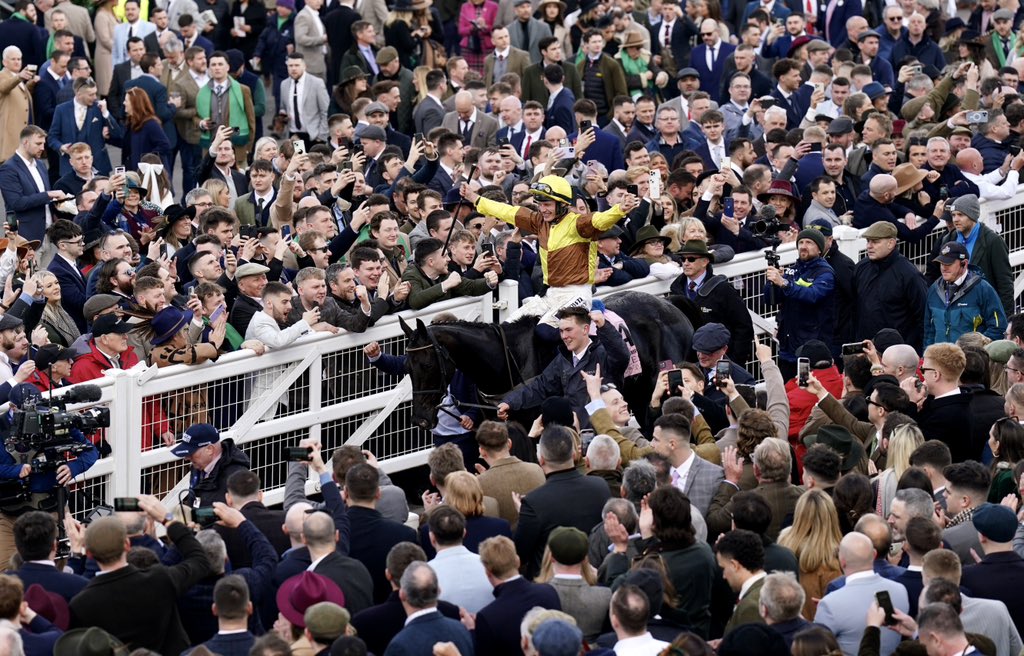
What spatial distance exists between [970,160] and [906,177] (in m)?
1.16

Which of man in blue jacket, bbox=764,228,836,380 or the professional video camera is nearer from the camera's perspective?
the professional video camera

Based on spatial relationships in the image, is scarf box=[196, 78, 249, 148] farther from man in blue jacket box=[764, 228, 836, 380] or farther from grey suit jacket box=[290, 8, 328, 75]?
man in blue jacket box=[764, 228, 836, 380]

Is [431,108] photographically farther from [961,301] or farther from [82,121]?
[961,301]

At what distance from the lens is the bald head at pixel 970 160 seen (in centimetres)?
1808

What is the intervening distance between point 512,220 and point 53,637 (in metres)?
6.06

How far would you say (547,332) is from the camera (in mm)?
13758

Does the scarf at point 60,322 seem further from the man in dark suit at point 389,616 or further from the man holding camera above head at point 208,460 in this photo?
the man in dark suit at point 389,616

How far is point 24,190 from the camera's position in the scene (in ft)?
59.9

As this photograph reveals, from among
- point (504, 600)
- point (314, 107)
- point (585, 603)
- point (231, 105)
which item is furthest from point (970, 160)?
point (504, 600)

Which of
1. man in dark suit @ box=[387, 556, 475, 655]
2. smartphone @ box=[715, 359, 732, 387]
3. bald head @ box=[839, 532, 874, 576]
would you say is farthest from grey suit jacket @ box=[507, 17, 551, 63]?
man in dark suit @ box=[387, 556, 475, 655]

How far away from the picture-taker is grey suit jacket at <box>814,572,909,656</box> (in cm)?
944

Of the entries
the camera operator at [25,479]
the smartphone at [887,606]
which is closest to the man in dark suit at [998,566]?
the smartphone at [887,606]

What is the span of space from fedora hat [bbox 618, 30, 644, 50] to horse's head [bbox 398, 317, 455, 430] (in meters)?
10.5

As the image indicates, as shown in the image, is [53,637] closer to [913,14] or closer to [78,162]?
[78,162]
